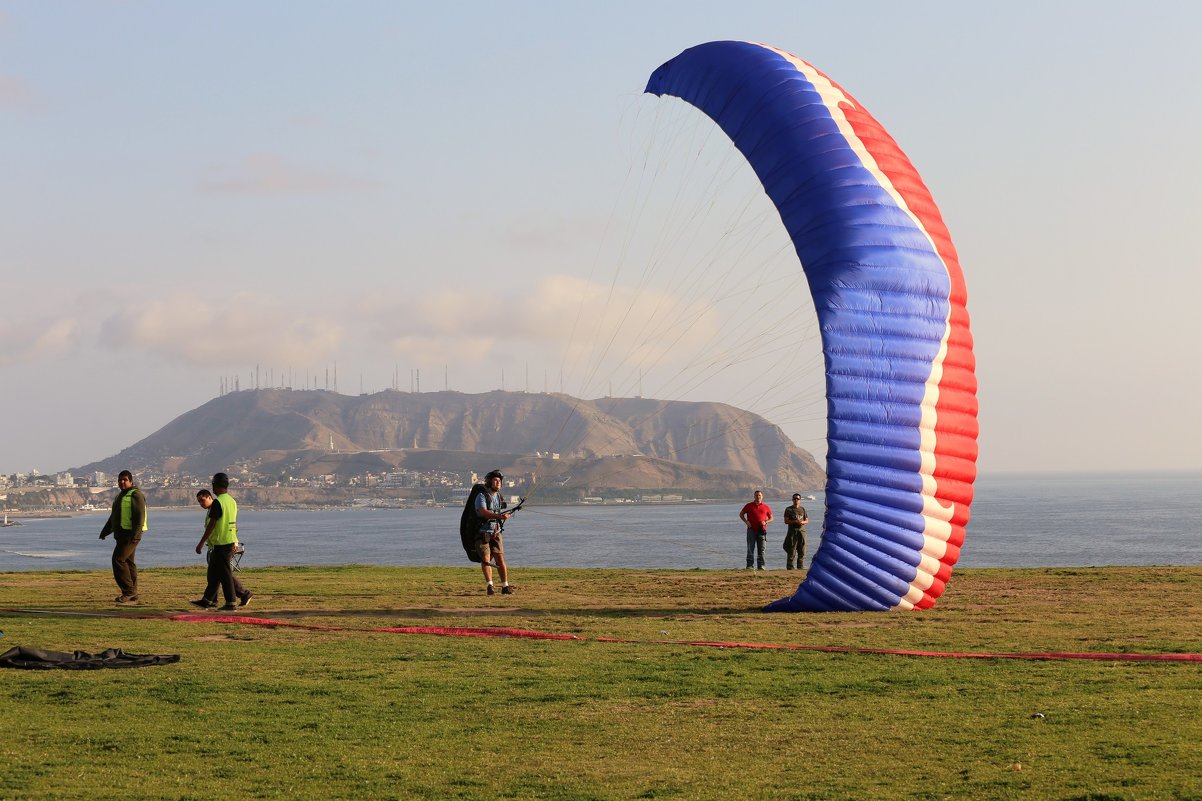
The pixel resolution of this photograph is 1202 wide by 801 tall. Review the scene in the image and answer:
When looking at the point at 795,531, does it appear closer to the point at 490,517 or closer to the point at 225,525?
the point at 490,517

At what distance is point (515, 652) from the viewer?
10.6 m

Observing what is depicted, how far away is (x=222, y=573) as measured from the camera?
45.2ft

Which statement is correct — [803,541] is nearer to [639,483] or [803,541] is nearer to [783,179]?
[783,179]

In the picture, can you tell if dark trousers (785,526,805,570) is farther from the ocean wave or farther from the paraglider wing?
the ocean wave

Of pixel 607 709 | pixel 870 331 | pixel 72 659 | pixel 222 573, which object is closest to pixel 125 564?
pixel 222 573

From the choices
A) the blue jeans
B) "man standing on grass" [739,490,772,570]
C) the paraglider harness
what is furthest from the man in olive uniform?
the blue jeans

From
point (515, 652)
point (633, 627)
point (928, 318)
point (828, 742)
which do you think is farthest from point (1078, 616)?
point (828, 742)

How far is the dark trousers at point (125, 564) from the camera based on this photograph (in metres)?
14.2

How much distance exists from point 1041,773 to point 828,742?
4.06 ft

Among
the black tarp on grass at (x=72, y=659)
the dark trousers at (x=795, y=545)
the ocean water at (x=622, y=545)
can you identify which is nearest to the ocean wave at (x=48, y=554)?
the ocean water at (x=622, y=545)

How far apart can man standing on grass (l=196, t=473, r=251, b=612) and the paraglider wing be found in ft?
19.3

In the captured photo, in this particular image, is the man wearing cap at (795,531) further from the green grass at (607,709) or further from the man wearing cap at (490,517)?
the green grass at (607,709)

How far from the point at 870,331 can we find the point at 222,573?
715 centimetres

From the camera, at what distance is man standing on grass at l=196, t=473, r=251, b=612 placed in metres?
13.8
